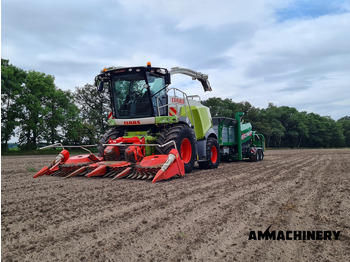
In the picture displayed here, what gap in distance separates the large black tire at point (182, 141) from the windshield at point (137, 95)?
817mm

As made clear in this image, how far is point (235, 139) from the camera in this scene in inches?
535

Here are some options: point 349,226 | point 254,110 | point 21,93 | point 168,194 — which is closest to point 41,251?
point 168,194

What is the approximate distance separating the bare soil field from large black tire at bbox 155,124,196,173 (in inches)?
68.0

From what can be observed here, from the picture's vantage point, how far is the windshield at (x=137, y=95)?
7.92 metres

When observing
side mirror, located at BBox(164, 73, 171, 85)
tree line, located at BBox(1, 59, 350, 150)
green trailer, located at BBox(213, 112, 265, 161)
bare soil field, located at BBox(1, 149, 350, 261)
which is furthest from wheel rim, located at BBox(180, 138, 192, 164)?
tree line, located at BBox(1, 59, 350, 150)

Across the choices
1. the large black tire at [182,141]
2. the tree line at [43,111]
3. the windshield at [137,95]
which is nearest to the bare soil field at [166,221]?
the large black tire at [182,141]

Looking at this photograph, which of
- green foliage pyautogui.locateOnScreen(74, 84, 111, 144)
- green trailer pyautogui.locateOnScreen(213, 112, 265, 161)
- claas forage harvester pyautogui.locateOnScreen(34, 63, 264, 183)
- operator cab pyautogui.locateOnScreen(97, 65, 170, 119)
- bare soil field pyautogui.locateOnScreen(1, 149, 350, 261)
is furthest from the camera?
green foliage pyautogui.locateOnScreen(74, 84, 111, 144)

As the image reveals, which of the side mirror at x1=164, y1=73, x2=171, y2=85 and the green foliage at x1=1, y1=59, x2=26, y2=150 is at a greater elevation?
the green foliage at x1=1, y1=59, x2=26, y2=150

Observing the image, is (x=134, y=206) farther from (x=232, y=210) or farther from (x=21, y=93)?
(x=21, y=93)

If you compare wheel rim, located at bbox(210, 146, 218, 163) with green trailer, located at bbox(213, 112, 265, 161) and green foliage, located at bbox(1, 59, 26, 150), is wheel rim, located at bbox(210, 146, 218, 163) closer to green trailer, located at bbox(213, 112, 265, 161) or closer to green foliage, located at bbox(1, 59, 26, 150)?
green trailer, located at bbox(213, 112, 265, 161)

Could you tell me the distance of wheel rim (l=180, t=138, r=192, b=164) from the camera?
8070 millimetres

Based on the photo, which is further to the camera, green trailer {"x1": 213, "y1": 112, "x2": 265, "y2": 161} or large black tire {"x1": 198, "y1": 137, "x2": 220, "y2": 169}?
green trailer {"x1": 213, "y1": 112, "x2": 265, "y2": 161}

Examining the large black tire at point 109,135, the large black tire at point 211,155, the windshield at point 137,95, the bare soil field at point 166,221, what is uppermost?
the windshield at point 137,95

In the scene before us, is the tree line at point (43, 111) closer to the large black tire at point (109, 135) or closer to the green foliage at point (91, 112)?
the green foliage at point (91, 112)
